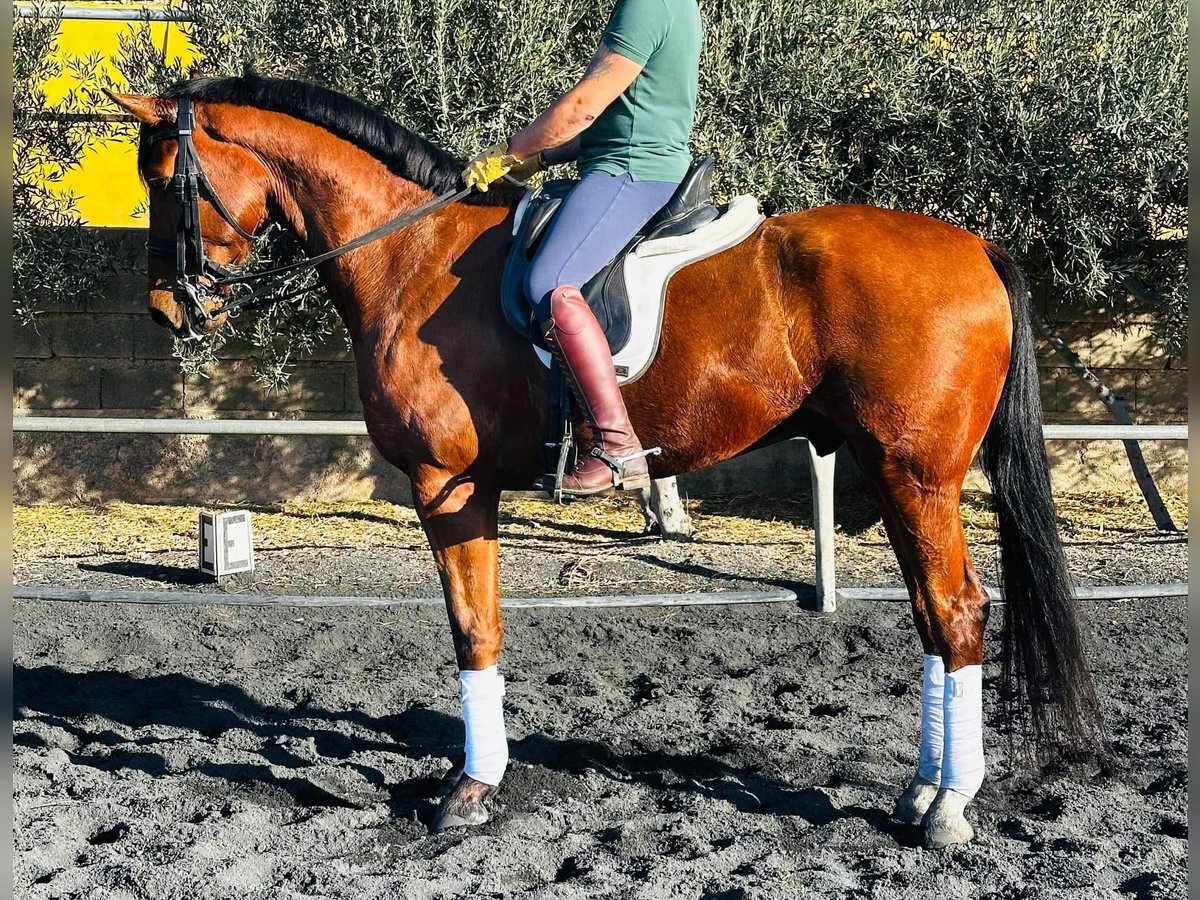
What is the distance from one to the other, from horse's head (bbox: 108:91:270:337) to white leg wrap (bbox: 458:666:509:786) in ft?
4.81

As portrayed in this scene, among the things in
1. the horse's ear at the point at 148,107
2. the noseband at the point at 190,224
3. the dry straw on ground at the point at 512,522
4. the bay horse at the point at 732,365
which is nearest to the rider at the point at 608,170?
the bay horse at the point at 732,365

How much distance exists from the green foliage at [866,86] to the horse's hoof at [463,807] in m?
4.30

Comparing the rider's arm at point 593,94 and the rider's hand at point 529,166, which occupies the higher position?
the rider's arm at point 593,94

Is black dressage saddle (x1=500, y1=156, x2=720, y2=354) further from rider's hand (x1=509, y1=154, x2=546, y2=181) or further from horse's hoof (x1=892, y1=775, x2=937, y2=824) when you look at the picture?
horse's hoof (x1=892, y1=775, x2=937, y2=824)

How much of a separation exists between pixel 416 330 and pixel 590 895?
5.84 feet

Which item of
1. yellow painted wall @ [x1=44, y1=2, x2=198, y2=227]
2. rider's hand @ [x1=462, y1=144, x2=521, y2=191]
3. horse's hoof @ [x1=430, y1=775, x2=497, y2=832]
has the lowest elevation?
horse's hoof @ [x1=430, y1=775, x2=497, y2=832]

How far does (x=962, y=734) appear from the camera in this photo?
12.0 ft

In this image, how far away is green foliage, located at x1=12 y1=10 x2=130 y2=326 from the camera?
303 inches

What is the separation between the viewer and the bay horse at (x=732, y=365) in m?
3.59

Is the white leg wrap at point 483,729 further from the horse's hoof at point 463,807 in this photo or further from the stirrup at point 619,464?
the stirrup at point 619,464

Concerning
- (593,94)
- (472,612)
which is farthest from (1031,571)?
(593,94)

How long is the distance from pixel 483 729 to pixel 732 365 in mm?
1439

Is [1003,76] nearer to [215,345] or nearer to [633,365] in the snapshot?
[633,365]

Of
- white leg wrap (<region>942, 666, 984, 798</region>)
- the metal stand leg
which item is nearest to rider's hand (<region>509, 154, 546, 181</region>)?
white leg wrap (<region>942, 666, 984, 798</region>)
